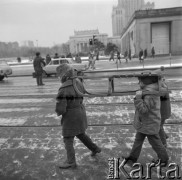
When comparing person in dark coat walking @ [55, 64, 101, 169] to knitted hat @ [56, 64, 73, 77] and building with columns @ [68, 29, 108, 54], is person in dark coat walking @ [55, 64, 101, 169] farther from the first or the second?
building with columns @ [68, 29, 108, 54]

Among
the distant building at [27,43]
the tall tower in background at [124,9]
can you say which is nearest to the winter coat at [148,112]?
the tall tower in background at [124,9]

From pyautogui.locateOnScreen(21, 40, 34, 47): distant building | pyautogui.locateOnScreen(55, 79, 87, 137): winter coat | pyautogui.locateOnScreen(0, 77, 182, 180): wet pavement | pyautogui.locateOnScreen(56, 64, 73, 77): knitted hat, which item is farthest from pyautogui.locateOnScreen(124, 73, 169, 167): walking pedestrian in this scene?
pyautogui.locateOnScreen(21, 40, 34, 47): distant building

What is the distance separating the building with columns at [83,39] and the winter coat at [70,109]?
0.73m

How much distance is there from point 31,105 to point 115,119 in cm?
296

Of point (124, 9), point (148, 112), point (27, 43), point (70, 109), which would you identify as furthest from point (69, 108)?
point (124, 9)

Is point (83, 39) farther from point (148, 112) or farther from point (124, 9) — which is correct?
point (148, 112)

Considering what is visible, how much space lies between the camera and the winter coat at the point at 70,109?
2.88m

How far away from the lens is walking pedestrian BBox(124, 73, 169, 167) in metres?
2.73

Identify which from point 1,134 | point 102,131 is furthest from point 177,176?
point 1,134

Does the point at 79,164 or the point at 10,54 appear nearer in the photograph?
the point at 79,164

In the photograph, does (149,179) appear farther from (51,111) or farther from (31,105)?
(31,105)

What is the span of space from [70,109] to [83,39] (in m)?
1.11

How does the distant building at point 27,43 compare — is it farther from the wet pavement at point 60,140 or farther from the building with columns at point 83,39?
the wet pavement at point 60,140

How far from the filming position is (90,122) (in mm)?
5035
